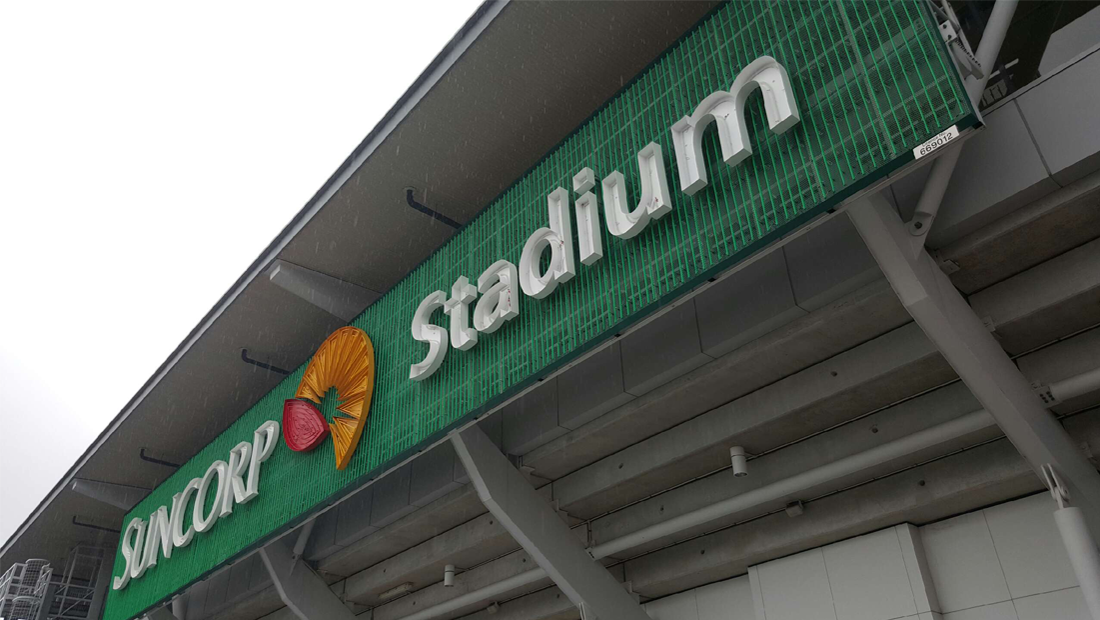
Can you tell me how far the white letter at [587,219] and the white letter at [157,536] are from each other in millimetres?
9973

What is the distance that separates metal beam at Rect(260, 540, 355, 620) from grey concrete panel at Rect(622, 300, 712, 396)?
6978mm

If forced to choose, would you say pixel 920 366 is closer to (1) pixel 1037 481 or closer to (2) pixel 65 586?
(1) pixel 1037 481

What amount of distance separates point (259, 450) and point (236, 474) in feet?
2.03

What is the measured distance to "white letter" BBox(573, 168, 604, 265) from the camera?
7168mm

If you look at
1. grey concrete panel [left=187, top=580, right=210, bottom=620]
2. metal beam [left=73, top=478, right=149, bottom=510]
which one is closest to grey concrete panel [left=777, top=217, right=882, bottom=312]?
grey concrete panel [left=187, top=580, right=210, bottom=620]

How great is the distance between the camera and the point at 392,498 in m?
10.9

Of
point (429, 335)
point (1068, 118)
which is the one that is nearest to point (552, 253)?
point (429, 335)

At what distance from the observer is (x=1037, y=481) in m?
6.83

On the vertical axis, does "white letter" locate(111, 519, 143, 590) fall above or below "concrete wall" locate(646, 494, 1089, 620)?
above

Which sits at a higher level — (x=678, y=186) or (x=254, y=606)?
(x=678, y=186)

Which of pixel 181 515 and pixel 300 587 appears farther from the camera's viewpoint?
pixel 181 515

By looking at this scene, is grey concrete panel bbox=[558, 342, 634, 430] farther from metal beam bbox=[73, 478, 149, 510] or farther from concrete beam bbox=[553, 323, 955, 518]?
metal beam bbox=[73, 478, 149, 510]

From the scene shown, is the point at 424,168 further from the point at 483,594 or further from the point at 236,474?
the point at 236,474

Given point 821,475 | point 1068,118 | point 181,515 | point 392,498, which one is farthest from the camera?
point 181,515
